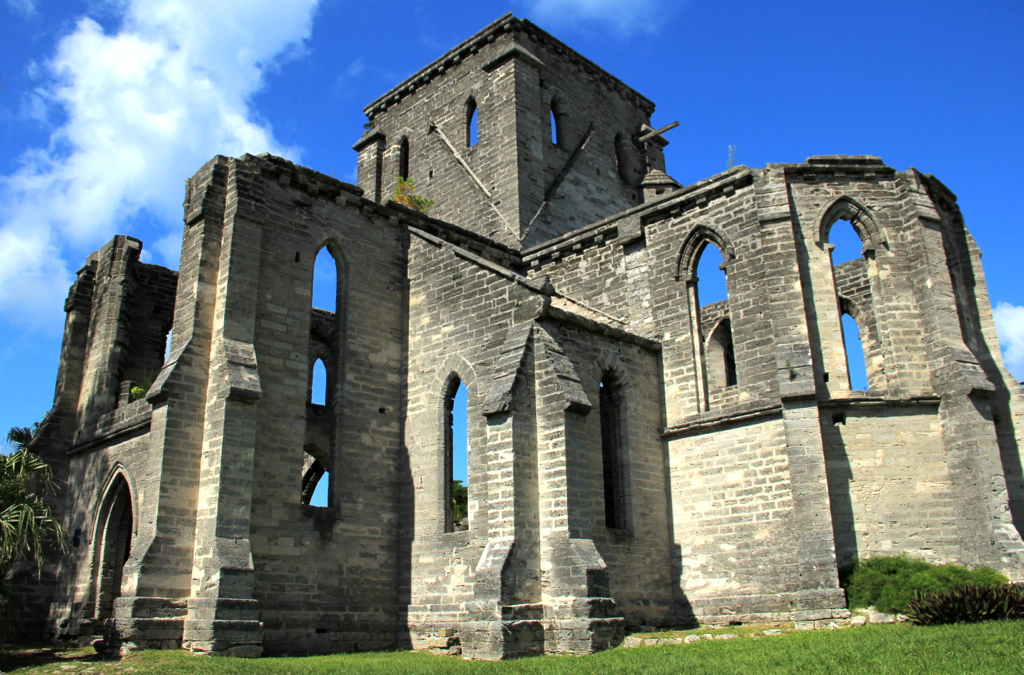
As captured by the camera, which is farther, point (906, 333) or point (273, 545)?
point (906, 333)

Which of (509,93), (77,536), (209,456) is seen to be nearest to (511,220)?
(509,93)

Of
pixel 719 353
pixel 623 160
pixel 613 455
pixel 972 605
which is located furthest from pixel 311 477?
pixel 972 605

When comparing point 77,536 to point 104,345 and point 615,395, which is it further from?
point 615,395

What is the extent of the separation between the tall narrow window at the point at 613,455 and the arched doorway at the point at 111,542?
10.1 meters

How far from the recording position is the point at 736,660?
33.1 ft

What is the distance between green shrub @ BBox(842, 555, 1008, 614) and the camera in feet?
43.0

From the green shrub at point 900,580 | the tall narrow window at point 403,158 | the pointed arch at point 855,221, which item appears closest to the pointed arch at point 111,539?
the tall narrow window at point 403,158

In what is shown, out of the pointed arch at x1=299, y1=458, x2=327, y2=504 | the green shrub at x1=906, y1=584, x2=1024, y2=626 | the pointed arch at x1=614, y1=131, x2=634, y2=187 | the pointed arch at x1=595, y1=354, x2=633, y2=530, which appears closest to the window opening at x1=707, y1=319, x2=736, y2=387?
the pointed arch at x1=614, y1=131, x2=634, y2=187

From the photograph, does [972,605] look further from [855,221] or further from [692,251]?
[692,251]

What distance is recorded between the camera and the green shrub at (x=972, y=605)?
1173 cm

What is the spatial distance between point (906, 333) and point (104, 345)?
18.2 m

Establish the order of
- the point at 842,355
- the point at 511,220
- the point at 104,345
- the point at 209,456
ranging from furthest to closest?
the point at 511,220 → the point at 104,345 → the point at 842,355 → the point at 209,456

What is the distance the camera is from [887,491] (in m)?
14.9

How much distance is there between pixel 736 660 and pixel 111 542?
13387mm
